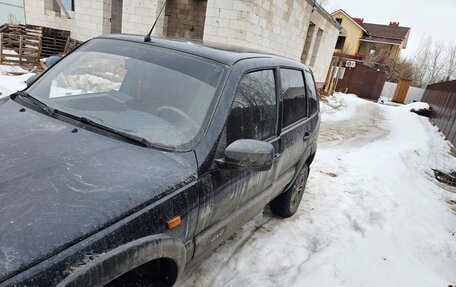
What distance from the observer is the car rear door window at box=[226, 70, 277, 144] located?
89.2 inches

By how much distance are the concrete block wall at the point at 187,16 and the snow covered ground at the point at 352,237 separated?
41.8 ft

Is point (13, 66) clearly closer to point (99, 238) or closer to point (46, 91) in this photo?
point (46, 91)

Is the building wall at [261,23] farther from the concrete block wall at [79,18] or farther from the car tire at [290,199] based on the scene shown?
the car tire at [290,199]

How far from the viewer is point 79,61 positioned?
8.90ft

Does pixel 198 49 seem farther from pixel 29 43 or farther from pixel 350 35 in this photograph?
pixel 350 35

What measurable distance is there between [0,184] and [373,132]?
12214 mm

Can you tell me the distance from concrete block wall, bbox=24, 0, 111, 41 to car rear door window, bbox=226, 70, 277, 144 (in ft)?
40.4

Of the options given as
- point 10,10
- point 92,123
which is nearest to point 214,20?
point 92,123

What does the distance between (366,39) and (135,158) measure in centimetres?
5001

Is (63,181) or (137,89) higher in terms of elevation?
(137,89)

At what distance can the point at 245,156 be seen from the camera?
6.51ft

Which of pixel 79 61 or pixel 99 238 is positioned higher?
pixel 79 61

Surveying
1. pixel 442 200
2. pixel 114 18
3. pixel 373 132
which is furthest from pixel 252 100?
pixel 114 18

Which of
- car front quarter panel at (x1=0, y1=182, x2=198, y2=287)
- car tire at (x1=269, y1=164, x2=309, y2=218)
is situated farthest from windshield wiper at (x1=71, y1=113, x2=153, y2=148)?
car tire at (x1=269, y1=164, x2=309, y2=218)
